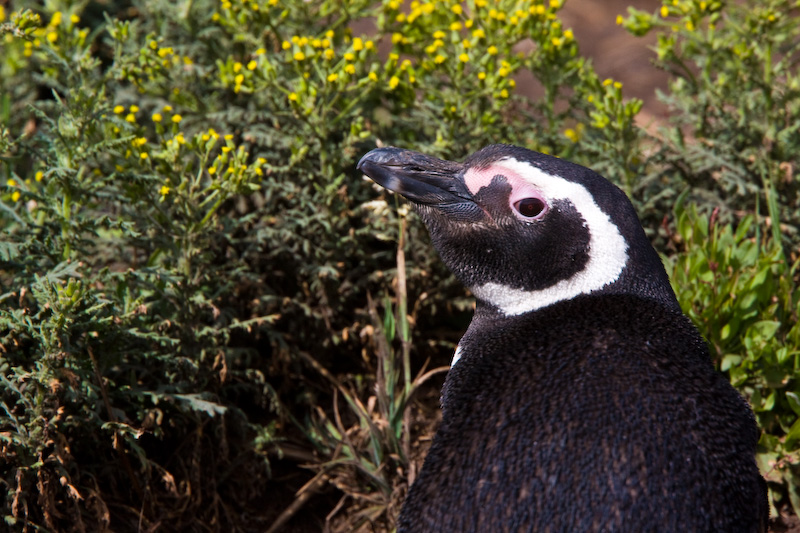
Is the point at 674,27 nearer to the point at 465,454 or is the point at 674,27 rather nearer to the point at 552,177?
the point at 552,177

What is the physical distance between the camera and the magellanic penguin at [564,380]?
164cm

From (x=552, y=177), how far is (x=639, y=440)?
73 cm

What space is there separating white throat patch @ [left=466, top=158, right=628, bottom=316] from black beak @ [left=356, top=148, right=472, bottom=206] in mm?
196

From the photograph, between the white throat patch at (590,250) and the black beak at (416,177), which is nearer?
the white throat patch at (590,250)

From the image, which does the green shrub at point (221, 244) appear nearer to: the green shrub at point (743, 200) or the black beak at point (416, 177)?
the green shrub at point (743, 200)

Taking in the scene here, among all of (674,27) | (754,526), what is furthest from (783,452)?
(674,27)

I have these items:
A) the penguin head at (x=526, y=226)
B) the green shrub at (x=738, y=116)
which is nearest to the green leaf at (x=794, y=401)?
the penguin head at (x=526, y=226)

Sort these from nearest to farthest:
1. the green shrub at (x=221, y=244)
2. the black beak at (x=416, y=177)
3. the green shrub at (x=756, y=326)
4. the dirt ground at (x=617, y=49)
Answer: the black beak at (x=416, y=177), the green shrub at (x=221, y=244), the green shrub at (x=756, y=326), the dirt ground at (x=617, y=49)

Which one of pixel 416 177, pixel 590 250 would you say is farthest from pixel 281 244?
pixel 590 250

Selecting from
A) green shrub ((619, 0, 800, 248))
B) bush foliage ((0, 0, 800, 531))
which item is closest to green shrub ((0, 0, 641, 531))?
bush foliage ((0, 0, 800, 531))

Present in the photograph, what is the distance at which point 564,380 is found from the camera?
5.89ft

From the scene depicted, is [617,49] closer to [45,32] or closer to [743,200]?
[743,200]

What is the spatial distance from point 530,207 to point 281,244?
1.41m

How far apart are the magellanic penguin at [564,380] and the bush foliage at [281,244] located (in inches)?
32.4
